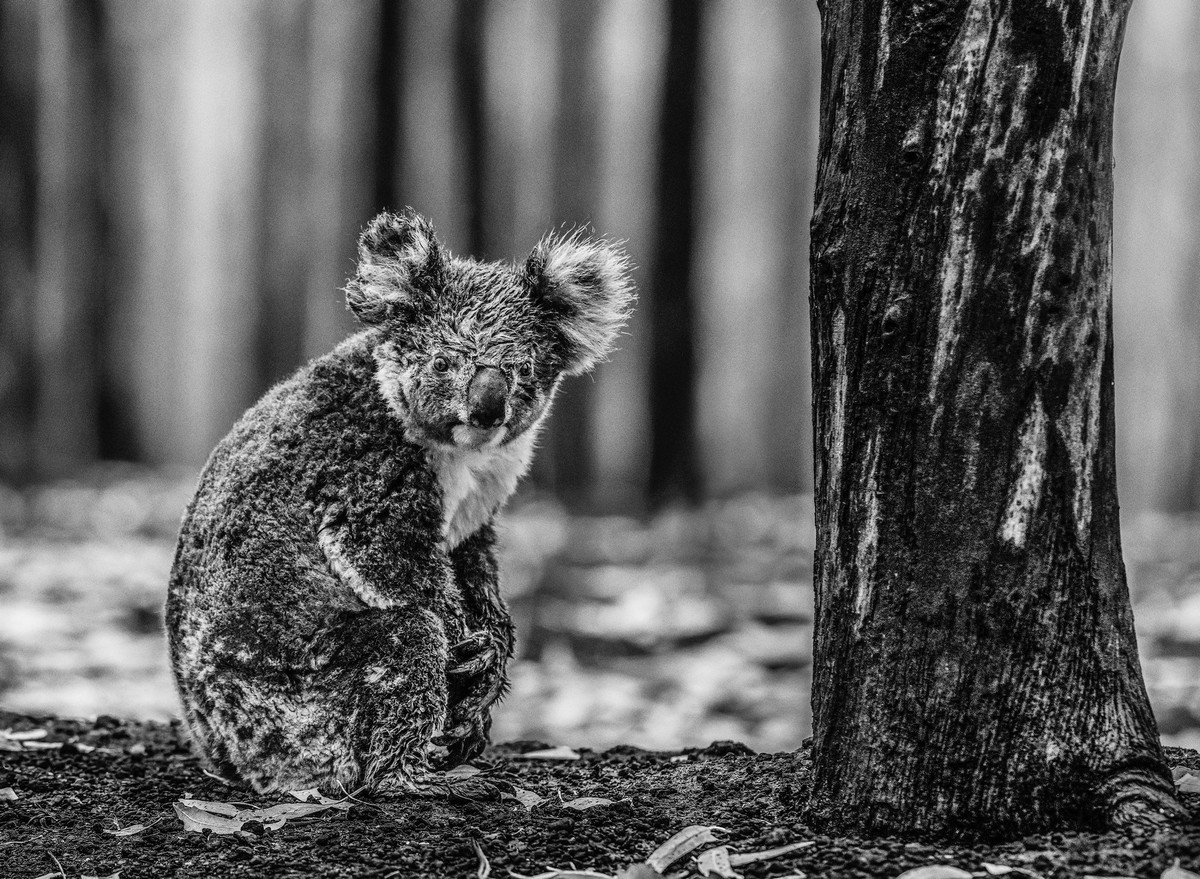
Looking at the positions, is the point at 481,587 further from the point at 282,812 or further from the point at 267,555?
the point at 282,812

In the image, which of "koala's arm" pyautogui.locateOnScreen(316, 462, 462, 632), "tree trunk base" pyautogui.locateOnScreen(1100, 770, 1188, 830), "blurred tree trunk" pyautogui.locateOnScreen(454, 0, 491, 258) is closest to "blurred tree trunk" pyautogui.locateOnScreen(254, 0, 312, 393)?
"blurred tree trunk" pyautogui.locateOnScreen(454, 0, 491, 258)

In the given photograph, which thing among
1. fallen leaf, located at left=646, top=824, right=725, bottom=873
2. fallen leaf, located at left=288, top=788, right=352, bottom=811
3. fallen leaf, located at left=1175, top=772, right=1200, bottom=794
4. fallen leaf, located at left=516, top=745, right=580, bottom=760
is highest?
fallen leaf, located at left=1175, top=772, right=1200, bottom=794

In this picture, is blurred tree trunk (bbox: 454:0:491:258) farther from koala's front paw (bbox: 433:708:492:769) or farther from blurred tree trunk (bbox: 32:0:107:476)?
koala's front paw (bbox: 433:708:492:769)

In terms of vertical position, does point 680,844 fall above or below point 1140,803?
below

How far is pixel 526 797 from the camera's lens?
350 cm

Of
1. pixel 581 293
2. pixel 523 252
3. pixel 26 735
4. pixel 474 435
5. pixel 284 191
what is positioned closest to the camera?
pixel 474 435

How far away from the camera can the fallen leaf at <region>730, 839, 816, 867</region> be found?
2775 millimetres

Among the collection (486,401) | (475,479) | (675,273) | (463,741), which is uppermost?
(675,273)

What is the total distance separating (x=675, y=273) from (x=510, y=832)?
326 inches

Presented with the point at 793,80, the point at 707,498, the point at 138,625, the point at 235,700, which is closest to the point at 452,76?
the point at 793,80

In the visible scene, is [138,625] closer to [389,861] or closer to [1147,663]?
[389,861]

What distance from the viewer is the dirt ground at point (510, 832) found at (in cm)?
268

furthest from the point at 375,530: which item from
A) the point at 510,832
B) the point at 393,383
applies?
the point at 510,832

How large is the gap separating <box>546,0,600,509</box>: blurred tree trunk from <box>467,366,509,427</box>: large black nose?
8.88 metres
